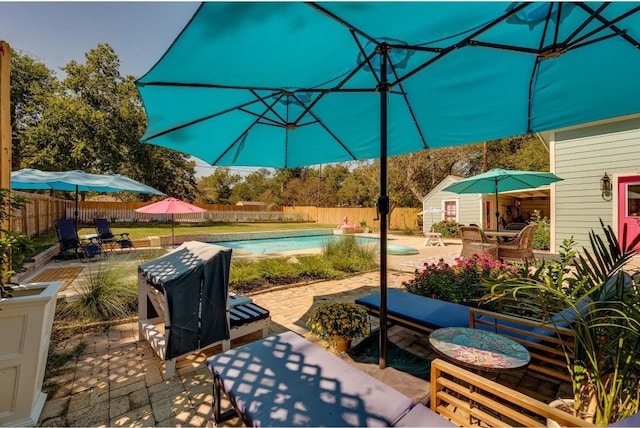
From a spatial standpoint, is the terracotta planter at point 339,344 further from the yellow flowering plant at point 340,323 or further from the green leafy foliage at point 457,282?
the green leafy foliage at point 457,282

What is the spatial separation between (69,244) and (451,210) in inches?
640

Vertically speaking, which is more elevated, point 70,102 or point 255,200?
point 70,102

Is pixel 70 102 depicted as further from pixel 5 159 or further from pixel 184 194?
pixel 5 159

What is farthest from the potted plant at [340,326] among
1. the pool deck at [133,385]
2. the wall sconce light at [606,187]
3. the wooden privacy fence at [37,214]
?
the wooden privacy fence at [37,214]

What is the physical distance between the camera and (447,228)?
15.1 meters

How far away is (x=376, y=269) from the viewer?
279 inches

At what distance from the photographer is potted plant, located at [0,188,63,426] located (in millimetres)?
1805

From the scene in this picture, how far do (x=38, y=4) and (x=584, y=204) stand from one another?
11871mm

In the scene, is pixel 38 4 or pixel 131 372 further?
pixel 38 4

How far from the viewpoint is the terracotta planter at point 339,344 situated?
9.20 ft

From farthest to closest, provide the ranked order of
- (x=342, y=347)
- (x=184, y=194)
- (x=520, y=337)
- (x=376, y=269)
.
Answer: (x=184, y=194) → (x=376, y=269) → (x=342, y=347) → (x=520, y=337)

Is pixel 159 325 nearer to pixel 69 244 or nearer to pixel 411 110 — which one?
pixel 411 110


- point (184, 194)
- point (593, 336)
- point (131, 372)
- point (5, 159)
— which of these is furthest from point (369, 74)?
point (184, 194)

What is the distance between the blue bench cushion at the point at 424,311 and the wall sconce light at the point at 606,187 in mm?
7619
